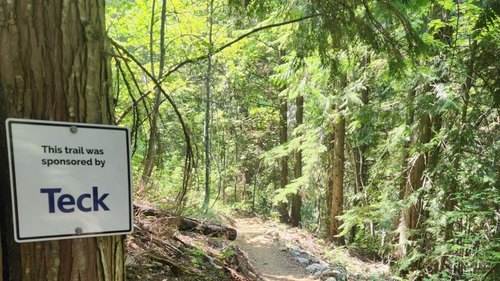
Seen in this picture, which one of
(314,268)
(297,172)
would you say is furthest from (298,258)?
(297,172)

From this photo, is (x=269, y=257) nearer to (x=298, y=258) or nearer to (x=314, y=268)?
(x=298, y=258)

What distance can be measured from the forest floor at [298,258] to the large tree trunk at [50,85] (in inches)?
269

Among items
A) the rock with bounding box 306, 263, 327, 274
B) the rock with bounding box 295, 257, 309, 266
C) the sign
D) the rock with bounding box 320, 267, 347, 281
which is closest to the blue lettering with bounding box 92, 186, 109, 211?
the sign

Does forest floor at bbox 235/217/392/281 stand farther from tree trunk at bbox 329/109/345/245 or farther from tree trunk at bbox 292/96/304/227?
tree trunk at bbox 292/96/304/227

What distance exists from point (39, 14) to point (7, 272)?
33.4 inches

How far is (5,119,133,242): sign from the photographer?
1.19m

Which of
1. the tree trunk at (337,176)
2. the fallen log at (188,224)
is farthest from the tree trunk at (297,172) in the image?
the fallen log at (188,224)

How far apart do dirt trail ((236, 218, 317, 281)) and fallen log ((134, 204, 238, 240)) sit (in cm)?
101

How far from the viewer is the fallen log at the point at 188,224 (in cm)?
593

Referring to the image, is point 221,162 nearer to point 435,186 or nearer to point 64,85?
point 435,186

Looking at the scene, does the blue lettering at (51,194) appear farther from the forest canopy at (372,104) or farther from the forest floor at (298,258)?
the forest floor at (298,258)

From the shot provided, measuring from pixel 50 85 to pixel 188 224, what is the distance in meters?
6.64

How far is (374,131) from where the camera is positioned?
10.5 m

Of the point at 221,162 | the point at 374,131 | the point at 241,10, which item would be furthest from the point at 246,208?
the point at 241,10
